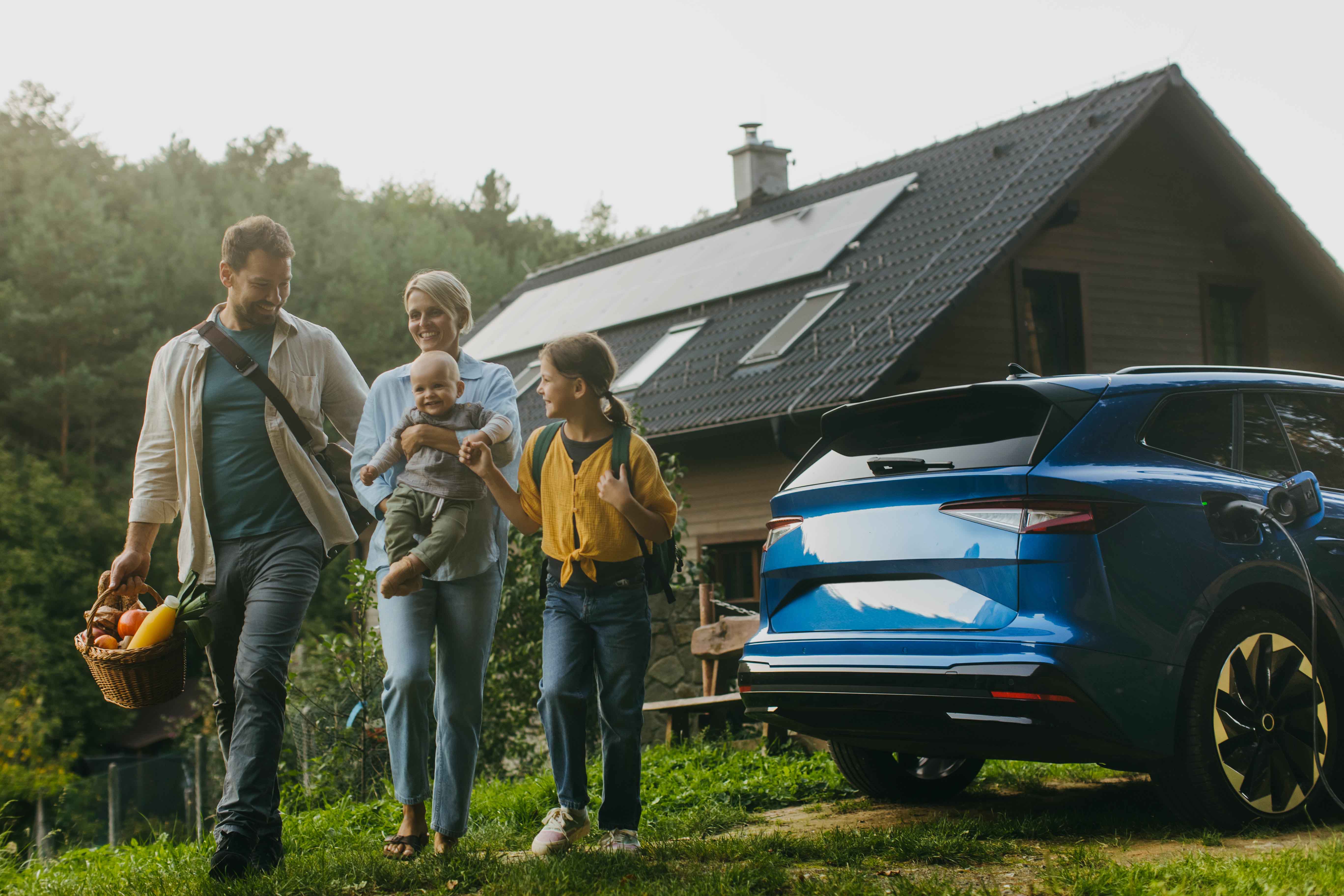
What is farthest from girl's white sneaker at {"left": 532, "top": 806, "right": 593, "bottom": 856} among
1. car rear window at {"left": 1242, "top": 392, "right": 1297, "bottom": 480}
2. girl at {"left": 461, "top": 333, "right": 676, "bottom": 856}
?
car rear window at {"left": 1242, "top": 392, "right": 1297, "bottom": 480}

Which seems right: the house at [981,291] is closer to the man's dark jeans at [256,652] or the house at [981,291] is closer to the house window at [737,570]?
the house window at [737,570]

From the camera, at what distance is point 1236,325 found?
1691 centimetres

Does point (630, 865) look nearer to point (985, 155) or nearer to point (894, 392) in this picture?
point (894, 392)

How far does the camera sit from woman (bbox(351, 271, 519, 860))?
4434 mm

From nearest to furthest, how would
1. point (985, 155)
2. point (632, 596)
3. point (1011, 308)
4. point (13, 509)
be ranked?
point (632, 596) → point (1011, 308) → point (985, 155) → point (13, 509)

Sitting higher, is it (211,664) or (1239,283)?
(1239,283)

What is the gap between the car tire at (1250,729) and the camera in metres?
4.43

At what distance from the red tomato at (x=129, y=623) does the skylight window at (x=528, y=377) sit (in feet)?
45.6

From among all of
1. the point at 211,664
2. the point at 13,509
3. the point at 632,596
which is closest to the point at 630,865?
the point at 632,596

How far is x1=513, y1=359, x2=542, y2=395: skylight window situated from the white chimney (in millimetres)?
4892

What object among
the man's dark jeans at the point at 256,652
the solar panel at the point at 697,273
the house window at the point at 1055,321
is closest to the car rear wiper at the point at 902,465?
the man's dark jeans at the point at 256,652

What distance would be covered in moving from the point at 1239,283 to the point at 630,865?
14871 mm

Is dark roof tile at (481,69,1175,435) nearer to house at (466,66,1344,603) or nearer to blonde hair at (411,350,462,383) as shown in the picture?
house at (466,66,1344,603)

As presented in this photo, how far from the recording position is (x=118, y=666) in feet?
14.2
